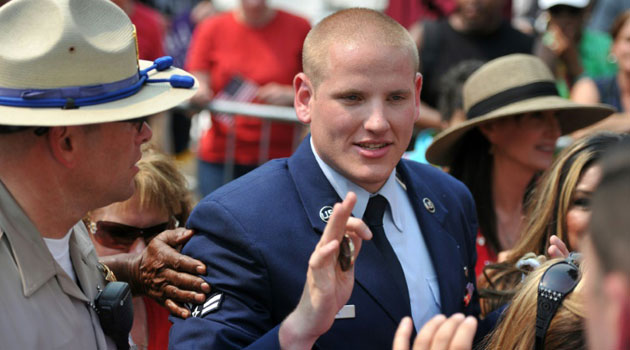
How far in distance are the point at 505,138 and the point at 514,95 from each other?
23cm

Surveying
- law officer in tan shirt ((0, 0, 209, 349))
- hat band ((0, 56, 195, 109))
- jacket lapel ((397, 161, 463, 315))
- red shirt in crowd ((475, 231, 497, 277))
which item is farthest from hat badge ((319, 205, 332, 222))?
red shirt in crowd ((475, 231, 497, 277))

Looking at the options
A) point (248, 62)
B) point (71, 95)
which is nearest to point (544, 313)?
point (71, 95)

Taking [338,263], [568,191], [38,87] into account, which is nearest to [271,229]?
[338,263]

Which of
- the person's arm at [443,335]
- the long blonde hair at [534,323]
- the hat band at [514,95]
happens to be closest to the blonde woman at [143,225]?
the long blonde hair at [534,323]

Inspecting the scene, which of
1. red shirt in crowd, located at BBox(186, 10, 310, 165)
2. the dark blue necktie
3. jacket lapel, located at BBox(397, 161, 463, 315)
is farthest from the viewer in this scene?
red shirt in crowd, located at BBox(186, 10, 310, 165)

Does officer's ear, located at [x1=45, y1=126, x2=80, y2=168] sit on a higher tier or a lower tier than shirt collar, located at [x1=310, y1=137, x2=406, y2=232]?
higher

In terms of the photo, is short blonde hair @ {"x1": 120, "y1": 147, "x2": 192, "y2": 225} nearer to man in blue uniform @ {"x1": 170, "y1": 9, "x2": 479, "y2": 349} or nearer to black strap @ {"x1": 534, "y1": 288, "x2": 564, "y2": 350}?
man in blue uniform @ {"x1": 170, "y1": 9, "x2": 479, "y2": 349}

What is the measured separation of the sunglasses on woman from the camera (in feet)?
11.2

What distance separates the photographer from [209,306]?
99.9 inches

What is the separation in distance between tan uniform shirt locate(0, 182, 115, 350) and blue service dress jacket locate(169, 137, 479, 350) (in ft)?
1.18

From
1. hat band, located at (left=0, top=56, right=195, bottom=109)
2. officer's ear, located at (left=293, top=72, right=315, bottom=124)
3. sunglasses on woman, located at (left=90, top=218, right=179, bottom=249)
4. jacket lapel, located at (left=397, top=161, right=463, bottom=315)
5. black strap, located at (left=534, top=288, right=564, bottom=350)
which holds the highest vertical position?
hat band, located at (left=0, top=56, right=195, bottom=109)

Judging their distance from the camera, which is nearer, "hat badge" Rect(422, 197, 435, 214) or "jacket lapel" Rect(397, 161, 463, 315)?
"jacket lapel" Rect(397, 161, 463, 315)

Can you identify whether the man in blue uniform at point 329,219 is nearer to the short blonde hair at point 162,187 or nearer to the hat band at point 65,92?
the hat band at point 65,92

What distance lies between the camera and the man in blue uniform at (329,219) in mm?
2543
